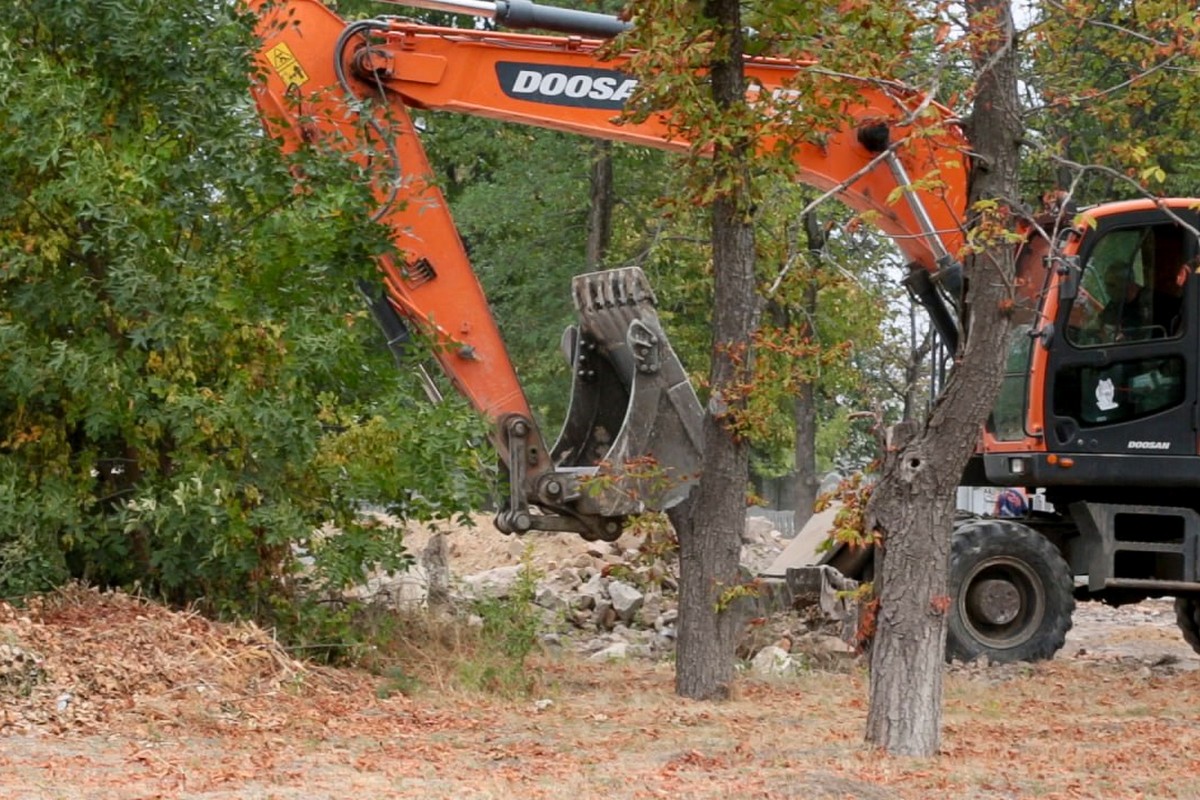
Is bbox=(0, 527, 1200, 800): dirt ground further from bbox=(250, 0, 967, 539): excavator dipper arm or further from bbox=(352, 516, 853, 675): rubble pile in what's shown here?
bbox=(250, 0, 967, 539): excavator dipper arm

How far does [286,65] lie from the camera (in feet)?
41.9

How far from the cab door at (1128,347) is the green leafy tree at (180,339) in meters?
4.66

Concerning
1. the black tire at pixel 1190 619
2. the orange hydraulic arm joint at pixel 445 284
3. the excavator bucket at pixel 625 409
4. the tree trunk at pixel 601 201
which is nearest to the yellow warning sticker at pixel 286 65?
the orange hydraulic arm joint at pixel 445 284

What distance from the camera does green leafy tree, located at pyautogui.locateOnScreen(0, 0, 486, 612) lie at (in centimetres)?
1118

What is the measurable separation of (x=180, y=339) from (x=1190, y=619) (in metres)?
8.70

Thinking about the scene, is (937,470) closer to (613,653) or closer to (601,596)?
(613,653)

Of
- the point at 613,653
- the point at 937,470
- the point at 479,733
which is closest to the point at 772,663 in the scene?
the point at 613,653

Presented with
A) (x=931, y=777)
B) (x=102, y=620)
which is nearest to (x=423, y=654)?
(x=102, y=620)

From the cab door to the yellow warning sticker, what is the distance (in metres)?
5.62

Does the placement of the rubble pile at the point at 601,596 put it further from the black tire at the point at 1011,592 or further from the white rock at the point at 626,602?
the black tire at the point at 1011,592

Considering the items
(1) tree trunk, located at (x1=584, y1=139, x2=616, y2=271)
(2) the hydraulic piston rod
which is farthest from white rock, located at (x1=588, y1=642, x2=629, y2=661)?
(1) tree trunk, located at (x1=584, y1=139, x2=616, y2=271)

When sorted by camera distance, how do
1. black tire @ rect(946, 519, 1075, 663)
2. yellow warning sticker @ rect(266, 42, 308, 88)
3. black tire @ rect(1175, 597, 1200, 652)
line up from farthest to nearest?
black tire @ rect(1175, 597, 1200, 652) → black tire @ rect(946, 519, 1075, 663) → yellow warning sticker @ rect(266, 42, 308, 88)

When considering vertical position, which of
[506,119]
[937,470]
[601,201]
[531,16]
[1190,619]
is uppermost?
[601,201]

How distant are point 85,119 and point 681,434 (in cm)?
405
